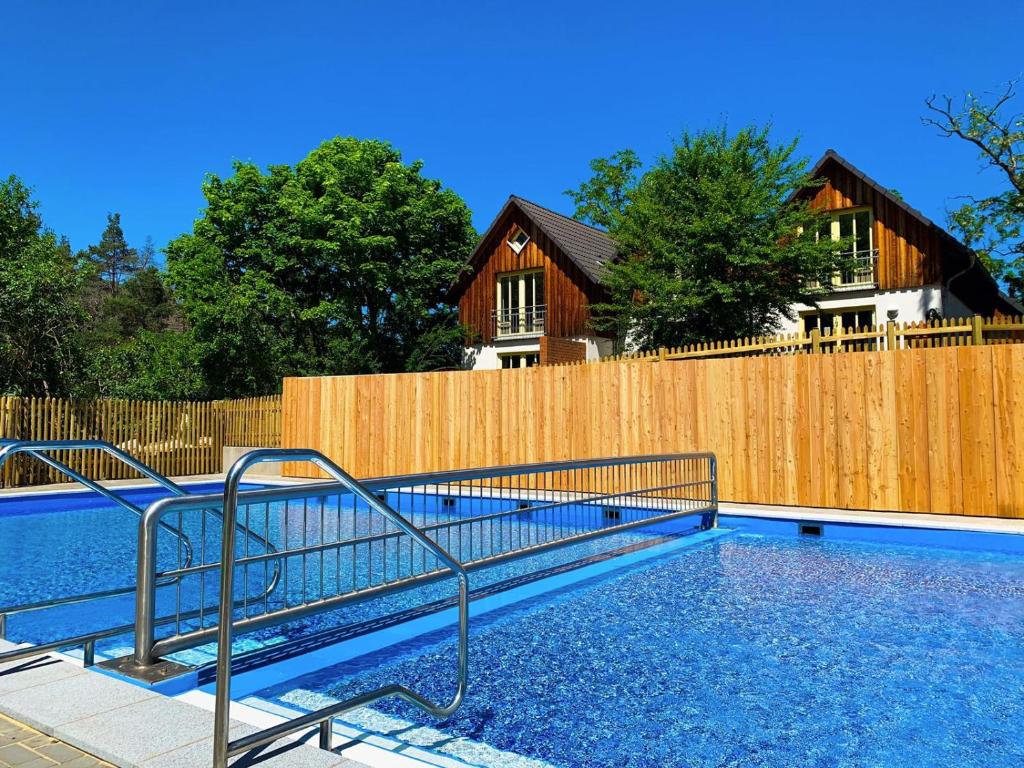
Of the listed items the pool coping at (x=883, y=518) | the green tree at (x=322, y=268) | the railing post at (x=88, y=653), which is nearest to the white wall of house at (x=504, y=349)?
the green tree at (x=322, y=268)

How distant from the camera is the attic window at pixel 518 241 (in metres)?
26.0

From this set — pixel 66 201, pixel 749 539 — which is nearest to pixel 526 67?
pixel 749 539

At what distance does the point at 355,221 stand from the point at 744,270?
13.8 meters

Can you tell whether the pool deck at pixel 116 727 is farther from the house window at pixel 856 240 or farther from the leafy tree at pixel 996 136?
the leafy tree at pixel 996 136

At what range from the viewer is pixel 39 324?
16172mm

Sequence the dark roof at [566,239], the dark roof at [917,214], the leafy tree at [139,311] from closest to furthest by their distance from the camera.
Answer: the dark roof at [917,214] → the dark roof at [566,239] → the leafy tree at [139,311]

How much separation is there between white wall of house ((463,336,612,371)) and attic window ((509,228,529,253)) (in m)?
3.41

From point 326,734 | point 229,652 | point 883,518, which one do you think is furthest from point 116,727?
point 883,518

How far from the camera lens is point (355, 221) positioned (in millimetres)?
25703

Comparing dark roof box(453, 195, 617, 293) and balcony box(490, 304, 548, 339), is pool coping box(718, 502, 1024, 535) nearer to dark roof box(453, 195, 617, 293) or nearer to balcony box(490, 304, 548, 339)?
dark roof box(453, 195, 617, 293)

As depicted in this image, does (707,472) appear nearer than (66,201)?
Yes

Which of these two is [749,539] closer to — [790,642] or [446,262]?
[790,642]

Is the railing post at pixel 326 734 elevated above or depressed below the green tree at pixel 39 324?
below

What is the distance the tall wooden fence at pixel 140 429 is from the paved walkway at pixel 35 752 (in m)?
13.1
